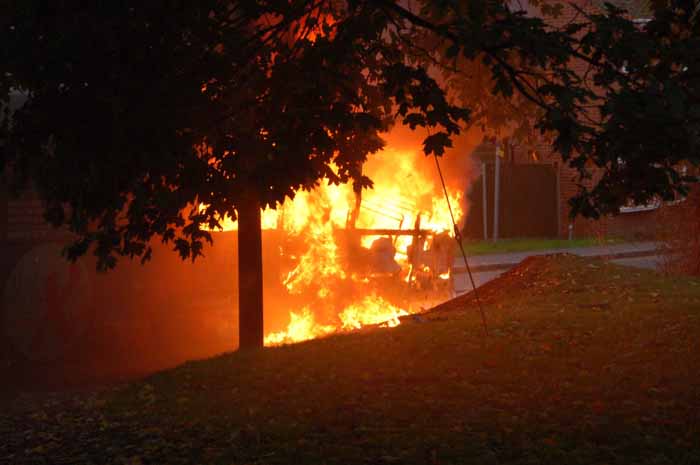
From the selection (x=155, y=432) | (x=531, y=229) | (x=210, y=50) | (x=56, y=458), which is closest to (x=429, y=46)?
(x=210, y=50)

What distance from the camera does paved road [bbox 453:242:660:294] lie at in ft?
55.0

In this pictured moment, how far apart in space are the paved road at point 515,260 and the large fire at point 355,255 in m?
2.04

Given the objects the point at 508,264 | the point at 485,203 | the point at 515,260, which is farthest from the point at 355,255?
the point at 485,203

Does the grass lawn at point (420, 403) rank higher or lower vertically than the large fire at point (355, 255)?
lower

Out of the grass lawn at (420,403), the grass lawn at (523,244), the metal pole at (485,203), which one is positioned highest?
the metal pole at (485,203)

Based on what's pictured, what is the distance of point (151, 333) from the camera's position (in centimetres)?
1096

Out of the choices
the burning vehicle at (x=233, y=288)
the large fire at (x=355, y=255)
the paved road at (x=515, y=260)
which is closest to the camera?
the burning vehicle at (x=233, y=288)

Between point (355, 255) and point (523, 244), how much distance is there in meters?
11.5

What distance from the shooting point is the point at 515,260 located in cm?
1906

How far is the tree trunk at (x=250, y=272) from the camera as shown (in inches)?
305

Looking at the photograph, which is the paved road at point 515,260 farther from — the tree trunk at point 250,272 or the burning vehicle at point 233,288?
the tree trunk at point 250,272

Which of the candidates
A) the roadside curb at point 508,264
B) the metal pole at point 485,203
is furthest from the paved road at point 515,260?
the metal pole at point 485,203

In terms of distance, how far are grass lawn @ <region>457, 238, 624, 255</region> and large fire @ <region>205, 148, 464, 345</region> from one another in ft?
24.6

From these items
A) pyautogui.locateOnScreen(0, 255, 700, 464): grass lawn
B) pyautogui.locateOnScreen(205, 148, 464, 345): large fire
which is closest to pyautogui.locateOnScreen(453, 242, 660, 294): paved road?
pyautogui.locateOnScreen(205, 148, 464, 345): large fire
